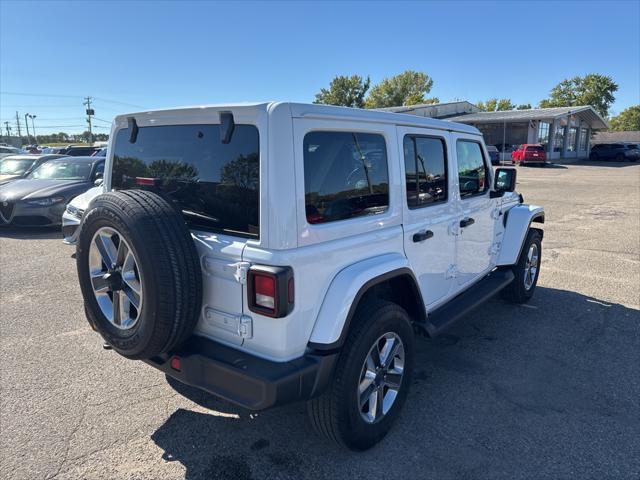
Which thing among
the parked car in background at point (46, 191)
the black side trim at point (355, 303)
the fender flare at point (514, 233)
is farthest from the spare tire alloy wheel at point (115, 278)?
the parked car in background at point (46, 191)

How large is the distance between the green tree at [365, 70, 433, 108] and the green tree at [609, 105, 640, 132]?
188 feet

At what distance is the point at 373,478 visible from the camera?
2.54 m

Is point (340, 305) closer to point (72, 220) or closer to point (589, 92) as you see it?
point (72, 220)

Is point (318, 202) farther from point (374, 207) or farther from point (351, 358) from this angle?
point (351, 358)

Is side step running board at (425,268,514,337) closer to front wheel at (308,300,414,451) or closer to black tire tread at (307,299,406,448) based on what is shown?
front wheel at (308,300,414,451)

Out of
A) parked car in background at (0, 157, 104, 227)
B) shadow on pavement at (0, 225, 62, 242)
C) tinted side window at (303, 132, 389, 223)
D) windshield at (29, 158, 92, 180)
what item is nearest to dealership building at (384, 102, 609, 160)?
windshield at (29, 158, 92, 180)

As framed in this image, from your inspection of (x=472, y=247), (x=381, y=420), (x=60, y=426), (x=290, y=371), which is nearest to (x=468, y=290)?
(x=472, y=247)

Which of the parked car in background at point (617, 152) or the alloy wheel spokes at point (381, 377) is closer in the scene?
the alloy wheel spokes at point (381, 377)

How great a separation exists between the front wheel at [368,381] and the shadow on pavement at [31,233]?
25.2ft

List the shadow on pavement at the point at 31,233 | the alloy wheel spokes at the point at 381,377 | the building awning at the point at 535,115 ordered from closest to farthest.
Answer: the alloy wheel spokes at the point at 381,377, the shadow on pavement at the point at 31,233, the building awning at the point at 535,115

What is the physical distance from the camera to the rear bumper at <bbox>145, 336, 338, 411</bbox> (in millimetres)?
2207

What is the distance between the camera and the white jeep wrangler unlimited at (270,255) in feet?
7.41

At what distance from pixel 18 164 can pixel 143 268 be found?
39.5 feet

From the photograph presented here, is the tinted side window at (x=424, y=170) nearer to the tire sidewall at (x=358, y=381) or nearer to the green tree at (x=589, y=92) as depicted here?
the tire sidewall at (x=358, y=381)
